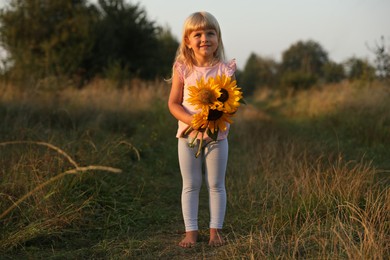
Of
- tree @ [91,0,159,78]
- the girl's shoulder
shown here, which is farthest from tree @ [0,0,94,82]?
the girl's shoulder

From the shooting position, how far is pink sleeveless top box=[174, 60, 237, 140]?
10.4ft

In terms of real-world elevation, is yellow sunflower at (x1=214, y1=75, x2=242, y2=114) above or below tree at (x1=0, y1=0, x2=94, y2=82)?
below

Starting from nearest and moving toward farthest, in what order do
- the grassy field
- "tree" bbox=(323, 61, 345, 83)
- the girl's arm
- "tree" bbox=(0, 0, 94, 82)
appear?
the grassy field
the girl's arm
"tree" bbox=(0, 0, 94, 82)
"tree" bbox=(323, 61, 345, 83)

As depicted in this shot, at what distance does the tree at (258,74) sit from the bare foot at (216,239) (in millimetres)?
38644

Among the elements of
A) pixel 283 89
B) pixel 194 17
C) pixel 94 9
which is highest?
pixel 94 9

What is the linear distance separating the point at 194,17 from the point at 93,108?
529cm

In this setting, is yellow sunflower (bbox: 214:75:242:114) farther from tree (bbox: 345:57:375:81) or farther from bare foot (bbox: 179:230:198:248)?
tree (bbox: 345:57:375:81)

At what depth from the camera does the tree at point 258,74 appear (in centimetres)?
4359

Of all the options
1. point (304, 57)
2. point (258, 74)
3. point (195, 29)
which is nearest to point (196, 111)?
point (195, 29)

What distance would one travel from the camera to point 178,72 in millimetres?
3244

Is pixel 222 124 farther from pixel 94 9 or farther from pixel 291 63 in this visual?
pixel 291 63

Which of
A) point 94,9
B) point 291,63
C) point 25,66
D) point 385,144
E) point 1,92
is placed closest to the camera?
point 385,144

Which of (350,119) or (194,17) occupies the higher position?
(194,17)

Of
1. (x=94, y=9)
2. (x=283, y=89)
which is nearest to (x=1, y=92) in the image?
(x=94, y=9)
